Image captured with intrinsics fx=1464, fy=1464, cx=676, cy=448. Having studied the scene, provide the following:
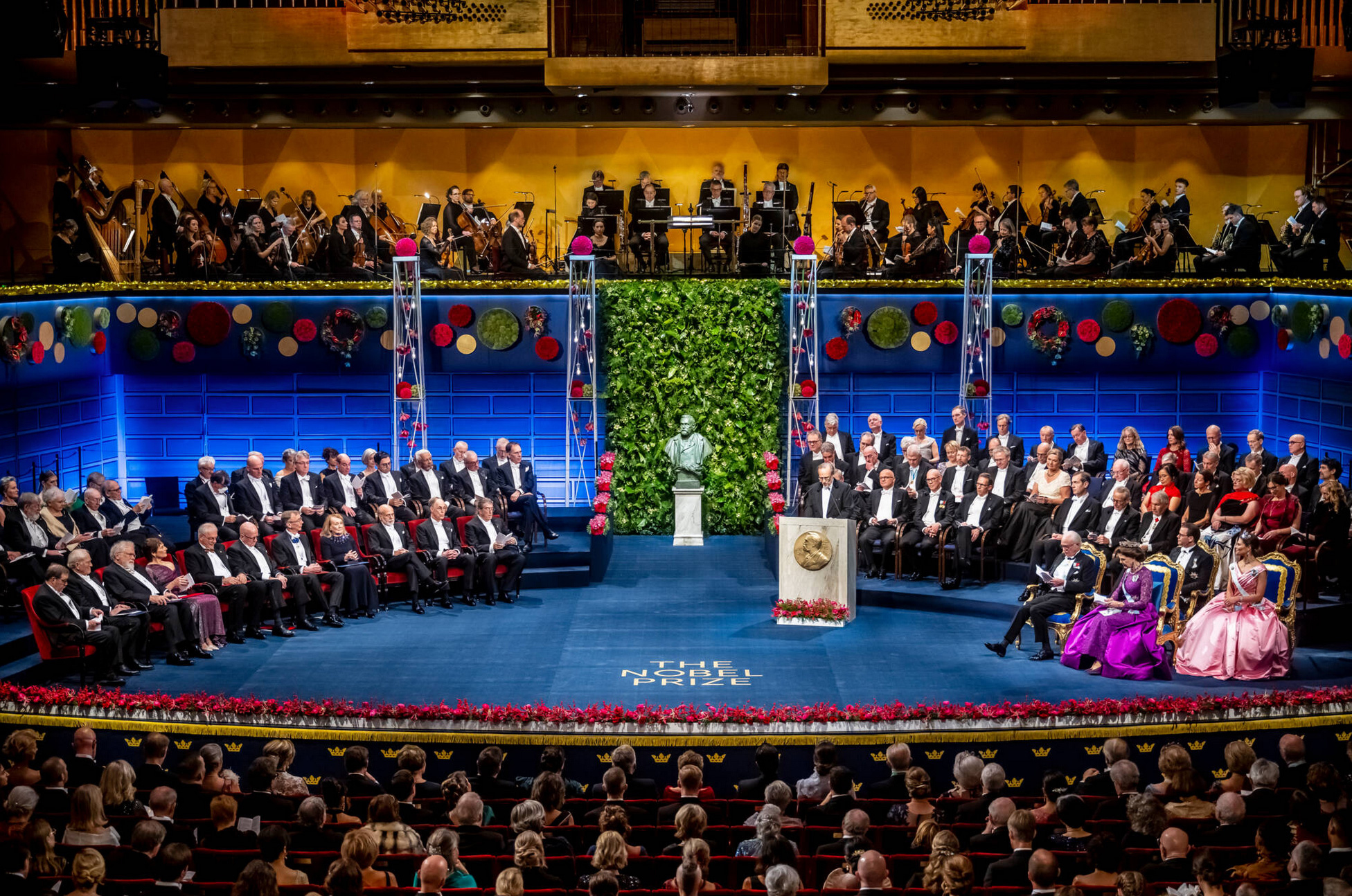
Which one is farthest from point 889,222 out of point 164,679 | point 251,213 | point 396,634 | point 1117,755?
point 1117,755

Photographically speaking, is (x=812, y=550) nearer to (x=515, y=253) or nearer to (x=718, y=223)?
(x=718, y=223)

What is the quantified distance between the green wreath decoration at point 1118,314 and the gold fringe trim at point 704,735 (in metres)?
9.69

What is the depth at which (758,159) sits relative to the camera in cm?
2231

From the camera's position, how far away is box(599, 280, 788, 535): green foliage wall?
18.2m

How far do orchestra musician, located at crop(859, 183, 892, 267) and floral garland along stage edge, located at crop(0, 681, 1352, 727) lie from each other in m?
10.3

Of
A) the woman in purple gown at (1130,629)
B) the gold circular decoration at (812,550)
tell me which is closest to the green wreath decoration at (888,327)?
the gold circular decoration at (812,550)

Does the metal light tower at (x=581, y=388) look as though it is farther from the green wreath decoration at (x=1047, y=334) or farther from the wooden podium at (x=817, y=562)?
the green wreath decoration at (x=1047, y=334)

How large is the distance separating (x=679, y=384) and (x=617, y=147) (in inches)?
222

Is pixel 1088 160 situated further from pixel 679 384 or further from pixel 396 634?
pixel 396 634

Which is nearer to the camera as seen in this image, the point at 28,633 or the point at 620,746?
the point at 620,746

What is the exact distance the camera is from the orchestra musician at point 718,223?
19094 millimetres

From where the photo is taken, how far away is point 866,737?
9.38 meters

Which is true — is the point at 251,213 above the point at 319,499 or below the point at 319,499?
above

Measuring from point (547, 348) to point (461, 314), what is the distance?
1171mm
